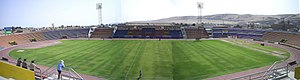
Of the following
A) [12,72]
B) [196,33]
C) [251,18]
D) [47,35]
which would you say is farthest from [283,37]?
[251,18]

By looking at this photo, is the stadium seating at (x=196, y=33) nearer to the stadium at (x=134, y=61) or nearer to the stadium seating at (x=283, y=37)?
the stadium seating at (x=283, y=37)

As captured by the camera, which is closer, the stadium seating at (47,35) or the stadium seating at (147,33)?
the stadium seating at (47,35)

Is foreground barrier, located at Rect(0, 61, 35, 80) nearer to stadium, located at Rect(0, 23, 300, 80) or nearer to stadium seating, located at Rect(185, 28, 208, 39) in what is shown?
stadium, located at Rect(0, 23, 300, 80)

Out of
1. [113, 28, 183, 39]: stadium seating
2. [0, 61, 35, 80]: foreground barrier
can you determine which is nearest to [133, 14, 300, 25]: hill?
[113, 28, 183, 39]: stadium seating

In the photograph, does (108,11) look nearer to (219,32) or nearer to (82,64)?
(82,64)

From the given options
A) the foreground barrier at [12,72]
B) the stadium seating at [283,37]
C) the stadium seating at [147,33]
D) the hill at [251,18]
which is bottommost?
the stadium seating at [283,37]

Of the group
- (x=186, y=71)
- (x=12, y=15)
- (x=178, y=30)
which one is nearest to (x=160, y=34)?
(x=178, y=30)

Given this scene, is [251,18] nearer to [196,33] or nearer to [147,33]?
[196,33]

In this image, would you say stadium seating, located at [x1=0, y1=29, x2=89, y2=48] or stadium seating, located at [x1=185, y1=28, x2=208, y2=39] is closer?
stadium seating, located at [x1=0, y1=29, x2=89, y2=48]

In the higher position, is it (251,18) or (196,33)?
(251,18)

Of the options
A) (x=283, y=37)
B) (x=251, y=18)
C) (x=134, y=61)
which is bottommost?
(x=283, y=37)

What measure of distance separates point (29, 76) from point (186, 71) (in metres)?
5.48

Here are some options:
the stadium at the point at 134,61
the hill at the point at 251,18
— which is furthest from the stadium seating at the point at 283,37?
the hill at the point at 251,18

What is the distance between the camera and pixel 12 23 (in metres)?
5.00
